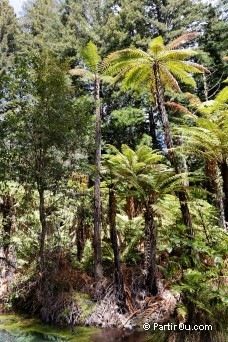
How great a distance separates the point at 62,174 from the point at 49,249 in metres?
1.81

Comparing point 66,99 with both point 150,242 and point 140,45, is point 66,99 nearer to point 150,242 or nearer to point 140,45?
point 150,242

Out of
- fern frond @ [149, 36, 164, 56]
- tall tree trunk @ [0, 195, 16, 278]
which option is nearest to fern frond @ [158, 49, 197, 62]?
fern frond @ [149, 36, 164, 56]

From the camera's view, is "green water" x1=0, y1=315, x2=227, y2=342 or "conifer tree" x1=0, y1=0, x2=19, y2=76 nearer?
"green water" x1=0, y1=315, x2=227, y2=342

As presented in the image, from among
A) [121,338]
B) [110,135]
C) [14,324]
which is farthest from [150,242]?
[110,135]

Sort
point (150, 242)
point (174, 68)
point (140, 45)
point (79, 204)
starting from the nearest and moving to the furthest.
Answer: point (150, 242) < point (174, 68) < point (79, 204) < point (140, 45)

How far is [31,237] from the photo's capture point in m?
9.01

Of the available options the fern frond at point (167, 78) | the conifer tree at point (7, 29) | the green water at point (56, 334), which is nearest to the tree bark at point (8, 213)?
the green water at point (56, 334)

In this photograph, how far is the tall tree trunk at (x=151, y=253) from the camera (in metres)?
7.12

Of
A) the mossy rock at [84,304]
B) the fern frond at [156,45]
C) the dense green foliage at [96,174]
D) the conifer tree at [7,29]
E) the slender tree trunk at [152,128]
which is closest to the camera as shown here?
the mossy rock at [84,304]

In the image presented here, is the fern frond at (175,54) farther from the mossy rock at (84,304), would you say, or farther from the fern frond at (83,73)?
the mossy rock at (84,304)

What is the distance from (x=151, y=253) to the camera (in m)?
7.14

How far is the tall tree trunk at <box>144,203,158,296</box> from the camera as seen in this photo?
23.4ft

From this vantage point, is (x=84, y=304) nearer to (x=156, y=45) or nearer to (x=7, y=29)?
(x=156, y=45)

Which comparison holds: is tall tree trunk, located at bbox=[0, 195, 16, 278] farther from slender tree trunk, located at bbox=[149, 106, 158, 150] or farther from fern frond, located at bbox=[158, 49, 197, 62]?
slender tree trunk, located at bbox=[149, 106, 158, 150]
